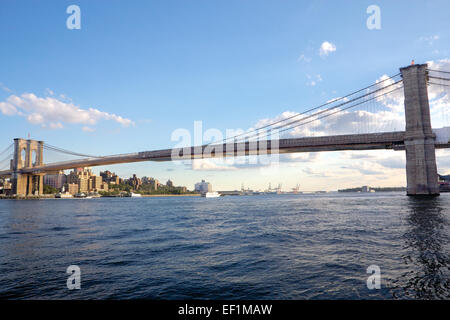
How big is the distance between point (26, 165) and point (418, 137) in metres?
100

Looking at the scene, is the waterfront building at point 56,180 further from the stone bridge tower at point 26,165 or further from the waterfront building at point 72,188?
the stone bridge tower at point 26,165

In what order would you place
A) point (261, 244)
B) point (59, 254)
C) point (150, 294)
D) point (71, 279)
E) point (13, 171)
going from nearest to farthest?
point (150, 294) < point (71, 279) < point (59, 254) < point (261, 244) < point (13, 171)

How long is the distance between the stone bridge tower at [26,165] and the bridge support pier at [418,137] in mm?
96746

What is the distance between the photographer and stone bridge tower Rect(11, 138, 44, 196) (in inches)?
3140

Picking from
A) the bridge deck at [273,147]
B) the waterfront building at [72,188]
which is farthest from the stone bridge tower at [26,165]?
the waterfront building at [72,188]

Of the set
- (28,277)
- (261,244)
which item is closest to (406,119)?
(261,244)

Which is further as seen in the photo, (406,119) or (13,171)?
(13,171)

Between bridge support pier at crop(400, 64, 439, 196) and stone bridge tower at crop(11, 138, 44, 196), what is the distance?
96746 millimetres

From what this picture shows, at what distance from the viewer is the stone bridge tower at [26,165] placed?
262 feet

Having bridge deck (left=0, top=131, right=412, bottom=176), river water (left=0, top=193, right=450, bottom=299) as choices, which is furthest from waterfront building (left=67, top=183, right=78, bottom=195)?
river water (left=0, top=193, right=450, bottom=299)

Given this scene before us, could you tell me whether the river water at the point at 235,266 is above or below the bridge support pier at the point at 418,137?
below

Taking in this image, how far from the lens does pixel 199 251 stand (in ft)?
33.2
